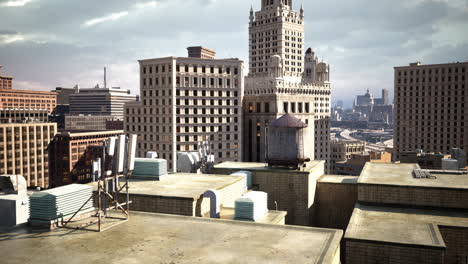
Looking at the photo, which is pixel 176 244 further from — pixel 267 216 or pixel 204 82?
pixel 204 82

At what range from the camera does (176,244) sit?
23.5 meters

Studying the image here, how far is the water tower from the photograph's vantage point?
167 feet

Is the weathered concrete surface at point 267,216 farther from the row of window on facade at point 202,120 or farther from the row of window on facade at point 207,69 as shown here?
the row of window on facade at point 207,69

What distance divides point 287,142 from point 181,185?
17.1 meters

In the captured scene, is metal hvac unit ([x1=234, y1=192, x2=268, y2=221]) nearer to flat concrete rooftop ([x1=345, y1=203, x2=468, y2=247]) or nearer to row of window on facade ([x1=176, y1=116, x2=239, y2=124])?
flat concrete rooftop ([x1=345, y1=203, x2=468, y2=247])

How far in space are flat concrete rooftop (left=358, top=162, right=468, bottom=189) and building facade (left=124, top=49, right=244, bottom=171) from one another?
81.4 meters

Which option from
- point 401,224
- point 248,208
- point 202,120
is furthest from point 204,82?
point 401,224

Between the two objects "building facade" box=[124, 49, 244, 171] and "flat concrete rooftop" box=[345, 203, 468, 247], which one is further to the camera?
"building facade" box=[124, 49, 244, 171]

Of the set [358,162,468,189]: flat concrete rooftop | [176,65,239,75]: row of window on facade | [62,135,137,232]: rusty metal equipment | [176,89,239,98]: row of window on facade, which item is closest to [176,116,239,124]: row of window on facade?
[176,89,239,98]: row of window on facade

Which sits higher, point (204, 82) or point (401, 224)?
point (204, 82)

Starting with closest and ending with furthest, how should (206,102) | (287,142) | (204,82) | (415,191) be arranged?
(415,191)
(287,142)
(204,82)
(206,102)

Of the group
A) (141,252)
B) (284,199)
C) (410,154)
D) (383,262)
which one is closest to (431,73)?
(410,154)

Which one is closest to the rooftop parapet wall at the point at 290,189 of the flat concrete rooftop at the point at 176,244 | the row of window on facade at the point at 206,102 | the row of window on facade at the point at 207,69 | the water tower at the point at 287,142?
the water tower at the point at 287,142

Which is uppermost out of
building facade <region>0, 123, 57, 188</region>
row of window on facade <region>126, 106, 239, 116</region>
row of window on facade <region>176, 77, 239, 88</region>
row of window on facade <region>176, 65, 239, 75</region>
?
row of window on facade <region>176, 65, 239, 75</region>
